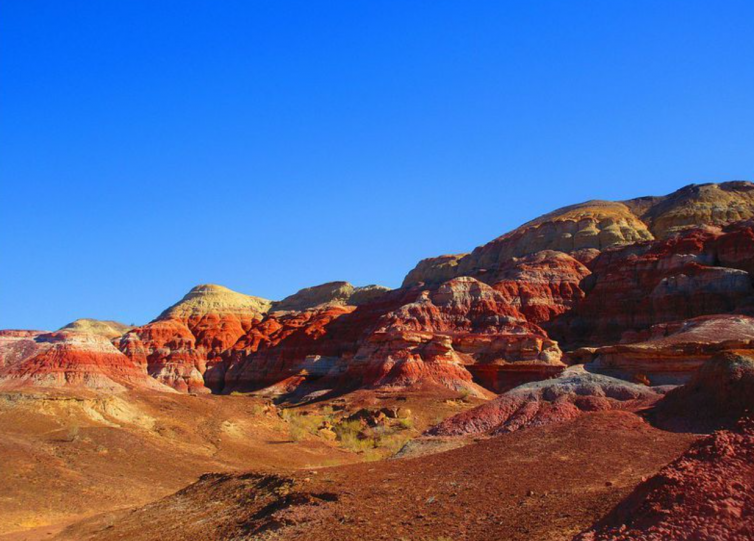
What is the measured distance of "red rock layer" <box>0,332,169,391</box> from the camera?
5247 centimetres

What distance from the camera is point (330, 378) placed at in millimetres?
90188

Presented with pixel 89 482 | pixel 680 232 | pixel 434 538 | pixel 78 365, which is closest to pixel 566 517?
pixel 434 538

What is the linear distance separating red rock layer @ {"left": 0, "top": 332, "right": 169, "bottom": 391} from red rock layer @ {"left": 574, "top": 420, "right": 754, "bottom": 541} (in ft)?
161

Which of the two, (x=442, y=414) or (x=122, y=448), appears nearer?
(x=122, y=448)

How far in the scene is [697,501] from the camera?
944 cm

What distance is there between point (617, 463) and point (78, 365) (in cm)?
5004

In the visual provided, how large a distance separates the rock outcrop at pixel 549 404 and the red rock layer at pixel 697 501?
458 inches

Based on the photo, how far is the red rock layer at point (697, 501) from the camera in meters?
8.99

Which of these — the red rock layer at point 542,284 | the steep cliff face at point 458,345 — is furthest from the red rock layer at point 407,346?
the red rock layer at point 542,284

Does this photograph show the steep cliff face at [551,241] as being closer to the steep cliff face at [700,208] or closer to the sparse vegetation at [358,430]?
the steep cliff face at [700,208]

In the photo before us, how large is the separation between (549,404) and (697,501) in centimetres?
1507

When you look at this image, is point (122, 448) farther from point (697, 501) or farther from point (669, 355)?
point (697, 501)

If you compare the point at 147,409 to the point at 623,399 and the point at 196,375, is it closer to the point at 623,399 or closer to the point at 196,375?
the point at 623,399

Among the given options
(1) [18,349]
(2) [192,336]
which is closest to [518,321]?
(1) [18,349]
